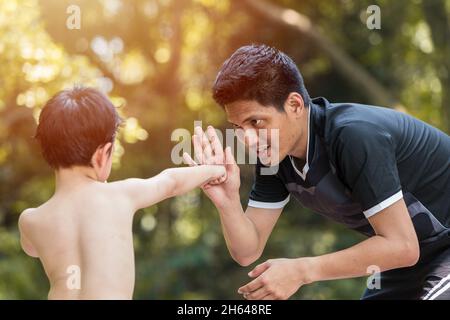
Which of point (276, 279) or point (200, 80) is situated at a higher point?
point (200, 80)

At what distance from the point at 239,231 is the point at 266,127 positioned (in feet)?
1.69

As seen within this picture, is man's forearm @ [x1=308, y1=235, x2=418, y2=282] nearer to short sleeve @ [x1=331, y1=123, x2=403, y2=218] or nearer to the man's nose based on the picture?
short sleeve @ [x1=331, y1=123, x2=403, y2=218]

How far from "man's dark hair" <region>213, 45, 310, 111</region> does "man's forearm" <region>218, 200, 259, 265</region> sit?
0.47 m

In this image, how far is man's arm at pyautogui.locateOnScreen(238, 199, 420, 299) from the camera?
9.00 feet

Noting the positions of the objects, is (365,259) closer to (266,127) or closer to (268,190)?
(266,127)

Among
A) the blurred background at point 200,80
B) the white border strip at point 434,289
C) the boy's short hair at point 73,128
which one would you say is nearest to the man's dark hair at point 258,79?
the boy's short hair at point 73,128

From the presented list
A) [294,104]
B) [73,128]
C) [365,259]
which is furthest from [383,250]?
[73,128]

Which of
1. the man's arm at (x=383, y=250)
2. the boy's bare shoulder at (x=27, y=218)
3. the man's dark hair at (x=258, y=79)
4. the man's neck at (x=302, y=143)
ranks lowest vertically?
the man's arm at (x=383, y=250)

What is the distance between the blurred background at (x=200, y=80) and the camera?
10.0m

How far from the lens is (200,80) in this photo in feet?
36.7

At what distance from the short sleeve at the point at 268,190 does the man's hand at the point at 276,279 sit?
708 millimetres

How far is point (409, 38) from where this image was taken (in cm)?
1157

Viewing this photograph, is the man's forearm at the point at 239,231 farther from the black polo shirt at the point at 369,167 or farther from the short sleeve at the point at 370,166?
the short sleeve at the point at 370,166
